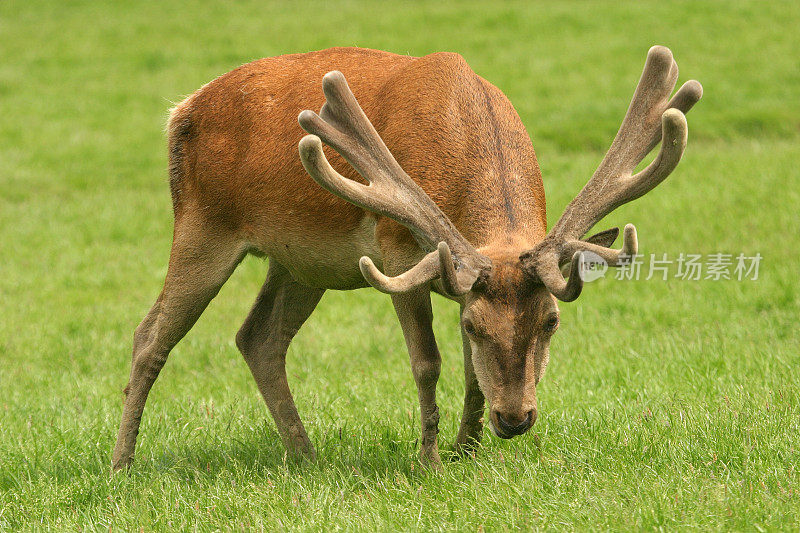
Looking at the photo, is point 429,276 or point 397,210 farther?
point 397,210

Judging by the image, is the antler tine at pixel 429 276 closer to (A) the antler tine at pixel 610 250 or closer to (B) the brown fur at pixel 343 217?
(B) the brown fur at pixel 343 217

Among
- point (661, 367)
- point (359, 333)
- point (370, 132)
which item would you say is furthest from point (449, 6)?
point (370, 132)

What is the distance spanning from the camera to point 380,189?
454 centimetres

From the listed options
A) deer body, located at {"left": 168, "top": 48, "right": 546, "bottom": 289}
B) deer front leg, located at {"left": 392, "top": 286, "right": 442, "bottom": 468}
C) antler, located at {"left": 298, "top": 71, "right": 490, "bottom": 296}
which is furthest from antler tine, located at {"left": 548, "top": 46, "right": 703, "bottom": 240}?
deer front leg, located at {"left": 392, "top": 286, "right": 442, "bottom": 468}

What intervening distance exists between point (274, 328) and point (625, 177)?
8.16ft

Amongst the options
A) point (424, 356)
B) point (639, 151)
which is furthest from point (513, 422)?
point (639, 151)

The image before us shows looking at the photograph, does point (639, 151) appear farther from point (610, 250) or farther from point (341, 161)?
point (341, 161)

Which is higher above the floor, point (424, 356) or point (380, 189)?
point (380, 189)

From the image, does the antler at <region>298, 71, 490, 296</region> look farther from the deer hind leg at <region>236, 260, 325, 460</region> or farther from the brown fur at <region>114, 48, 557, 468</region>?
the deer hind leg at <region>236, 260, 325, 460</region>

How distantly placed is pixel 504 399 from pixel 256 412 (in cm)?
258

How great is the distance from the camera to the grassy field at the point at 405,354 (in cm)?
441

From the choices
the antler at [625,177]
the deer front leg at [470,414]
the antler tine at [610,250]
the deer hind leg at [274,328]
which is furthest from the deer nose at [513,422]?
the deer hind leg at [274,328]

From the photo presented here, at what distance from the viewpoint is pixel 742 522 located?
3734mm

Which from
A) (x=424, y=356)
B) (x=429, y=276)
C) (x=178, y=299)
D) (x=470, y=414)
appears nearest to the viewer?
(x=429, y=276)
